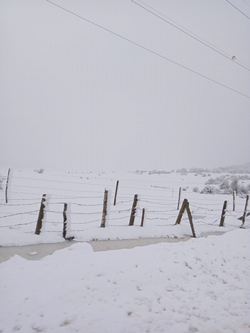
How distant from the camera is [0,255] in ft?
13.3

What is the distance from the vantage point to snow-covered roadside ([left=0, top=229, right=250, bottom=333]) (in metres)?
2.47

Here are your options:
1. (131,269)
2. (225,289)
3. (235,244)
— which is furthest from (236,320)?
(235,244)

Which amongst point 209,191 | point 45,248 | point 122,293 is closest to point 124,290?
point 122,293

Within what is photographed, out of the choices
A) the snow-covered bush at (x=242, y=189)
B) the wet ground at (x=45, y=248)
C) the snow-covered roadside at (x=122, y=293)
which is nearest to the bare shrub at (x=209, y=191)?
the snow-covered bush at (x=242, y=189)

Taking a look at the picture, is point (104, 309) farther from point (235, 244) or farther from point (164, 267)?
point (235, 244)

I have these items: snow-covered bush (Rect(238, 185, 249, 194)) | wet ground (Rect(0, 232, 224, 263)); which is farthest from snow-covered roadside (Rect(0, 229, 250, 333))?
snow-covered bush (Rect(238, 185, 249, 194))

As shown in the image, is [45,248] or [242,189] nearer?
[45,248]

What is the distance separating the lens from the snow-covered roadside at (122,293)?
247 cm

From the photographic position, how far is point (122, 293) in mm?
3055

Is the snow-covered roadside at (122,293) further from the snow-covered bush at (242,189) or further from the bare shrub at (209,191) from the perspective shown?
the snow-covered bush at (242,189)

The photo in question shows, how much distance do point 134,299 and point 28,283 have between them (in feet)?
5.55

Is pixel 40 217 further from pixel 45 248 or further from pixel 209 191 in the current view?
pixel 209 191

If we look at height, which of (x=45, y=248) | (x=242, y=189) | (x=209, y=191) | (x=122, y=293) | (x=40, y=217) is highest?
(x=242, y=189)

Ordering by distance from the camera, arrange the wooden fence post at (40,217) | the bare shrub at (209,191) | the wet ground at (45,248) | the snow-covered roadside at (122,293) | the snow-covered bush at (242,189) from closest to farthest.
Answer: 1. the snow-covered roadside at (122,293)
2. the wet ground at (45,248)
3. the wooden fence post at (40,217)
4. the bare shrub at (209,191)
5. the snow-covered bush at (242,189)
